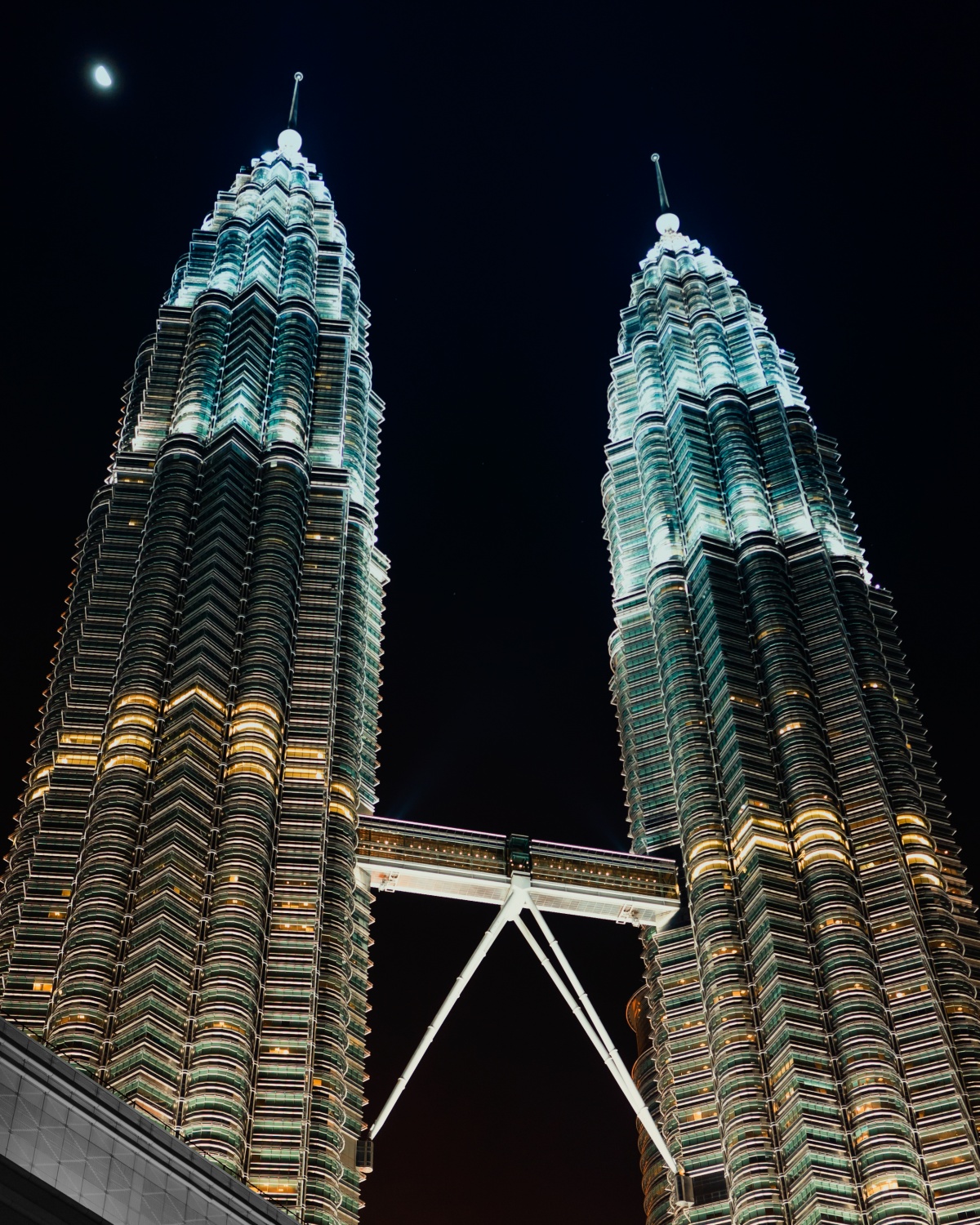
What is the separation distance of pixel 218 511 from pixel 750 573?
4365 cm

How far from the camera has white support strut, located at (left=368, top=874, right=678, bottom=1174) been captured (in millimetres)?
121750

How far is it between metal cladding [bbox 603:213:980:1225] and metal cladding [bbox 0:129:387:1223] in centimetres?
2302

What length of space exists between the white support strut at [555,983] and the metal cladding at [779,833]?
324 centimetres

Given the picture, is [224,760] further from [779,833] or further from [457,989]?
[779,833]

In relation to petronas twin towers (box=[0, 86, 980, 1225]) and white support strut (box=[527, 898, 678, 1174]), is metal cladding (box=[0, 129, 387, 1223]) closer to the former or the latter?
petronas twin towers (box=[0, 86, 980, 1225])

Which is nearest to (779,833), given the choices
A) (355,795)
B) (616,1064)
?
(616,1064)

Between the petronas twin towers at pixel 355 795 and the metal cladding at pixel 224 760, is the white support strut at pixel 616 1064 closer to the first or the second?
the petronas twin towers at pixel 355 795

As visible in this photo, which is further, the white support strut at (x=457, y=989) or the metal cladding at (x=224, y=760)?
the white support strut at (x=457, y=989)

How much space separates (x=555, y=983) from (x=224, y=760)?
108ft

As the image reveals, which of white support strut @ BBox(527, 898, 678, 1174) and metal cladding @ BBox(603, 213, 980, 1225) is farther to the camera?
white support strut @ BBox(527, 898, 678, 1174)

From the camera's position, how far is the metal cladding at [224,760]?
101875 mm

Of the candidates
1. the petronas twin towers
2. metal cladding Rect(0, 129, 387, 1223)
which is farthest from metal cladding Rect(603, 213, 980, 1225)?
metal cladding Rect(0, 129, 387, 1223)

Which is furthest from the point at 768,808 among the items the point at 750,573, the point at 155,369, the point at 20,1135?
the point at 20,1135

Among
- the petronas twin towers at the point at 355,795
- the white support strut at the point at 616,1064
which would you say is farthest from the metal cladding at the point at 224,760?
the white support strut at the point at 616,1064
